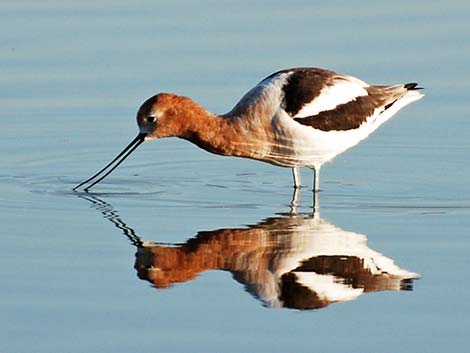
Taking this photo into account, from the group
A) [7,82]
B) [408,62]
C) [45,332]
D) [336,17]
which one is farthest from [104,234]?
[336,17]

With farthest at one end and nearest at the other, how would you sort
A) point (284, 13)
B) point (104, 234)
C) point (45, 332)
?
point (284, 13) → point (104, 234) → point (45, 332)

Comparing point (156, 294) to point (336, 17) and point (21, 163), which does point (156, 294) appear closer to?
point (21, 163)

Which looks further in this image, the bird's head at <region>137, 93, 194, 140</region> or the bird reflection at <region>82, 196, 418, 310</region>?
the bird's head at <region>137, 93, 194, 140</region>

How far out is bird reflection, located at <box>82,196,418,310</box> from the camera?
822 centimetres

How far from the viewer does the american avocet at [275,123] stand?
35.3ft

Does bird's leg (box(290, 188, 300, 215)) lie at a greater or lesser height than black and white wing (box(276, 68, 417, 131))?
lesser

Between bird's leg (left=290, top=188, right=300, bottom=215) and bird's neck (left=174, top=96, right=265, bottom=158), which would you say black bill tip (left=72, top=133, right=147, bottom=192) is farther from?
bird's leg (left=290, top=188, right=300, bottom=215)

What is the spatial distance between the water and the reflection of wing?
0.02m

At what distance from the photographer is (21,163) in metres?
11.6

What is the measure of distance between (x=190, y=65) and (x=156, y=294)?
6048 millimetres

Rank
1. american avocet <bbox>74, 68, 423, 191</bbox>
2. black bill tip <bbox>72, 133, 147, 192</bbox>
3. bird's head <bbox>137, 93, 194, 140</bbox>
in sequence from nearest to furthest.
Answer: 1. bird's head <bbox>137, 93, 194, 140</bbox>
2. american avocet <bbox>74, 68, 423, 191</bbox>
3. black bill tip <bbox>72, 133, 147, 192</bbox>

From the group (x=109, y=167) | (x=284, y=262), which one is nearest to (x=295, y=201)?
(x=109, y=167)

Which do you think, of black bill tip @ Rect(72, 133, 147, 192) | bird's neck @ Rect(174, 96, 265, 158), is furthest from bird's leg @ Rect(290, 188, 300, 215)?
black bill tip @ Rect(72, 133, 147, 192)

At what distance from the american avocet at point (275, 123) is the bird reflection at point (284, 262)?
117 cm
